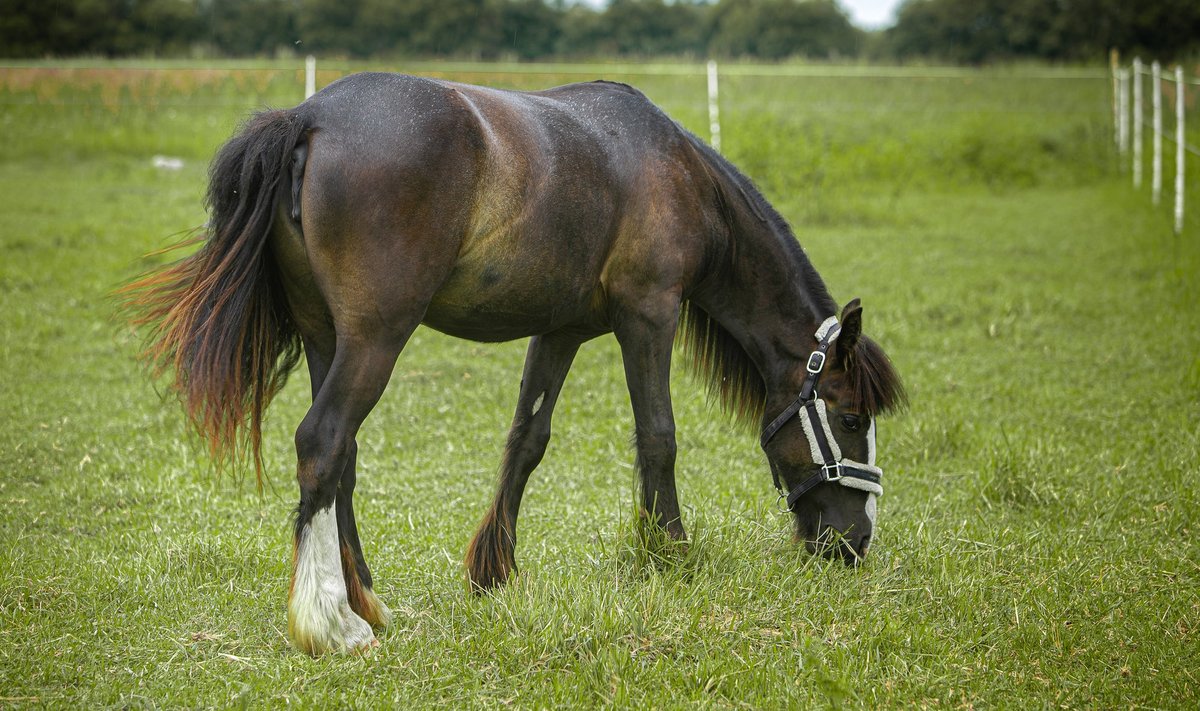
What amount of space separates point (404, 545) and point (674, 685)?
1.77m

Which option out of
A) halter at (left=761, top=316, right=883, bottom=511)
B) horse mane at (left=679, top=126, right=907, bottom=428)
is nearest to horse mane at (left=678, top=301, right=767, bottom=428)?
horse mane at (left=679, top=126, right=907, bottom=428)

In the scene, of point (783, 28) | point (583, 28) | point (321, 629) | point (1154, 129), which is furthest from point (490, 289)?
point (783, 28)

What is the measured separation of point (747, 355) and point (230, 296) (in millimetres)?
1967

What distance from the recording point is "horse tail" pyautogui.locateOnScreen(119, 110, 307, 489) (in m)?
3.01

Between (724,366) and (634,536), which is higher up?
(724,366)

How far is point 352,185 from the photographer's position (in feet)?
Answer: 9.77

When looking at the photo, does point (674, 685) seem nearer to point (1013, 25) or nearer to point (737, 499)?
point (737, 499)

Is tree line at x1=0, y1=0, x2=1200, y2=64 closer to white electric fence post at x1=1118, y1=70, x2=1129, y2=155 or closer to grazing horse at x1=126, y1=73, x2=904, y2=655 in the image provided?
white electric fence post at x1=1118, y1=70, x2=1129, y2=155

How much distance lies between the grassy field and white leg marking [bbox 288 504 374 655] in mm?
63

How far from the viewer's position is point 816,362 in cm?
384

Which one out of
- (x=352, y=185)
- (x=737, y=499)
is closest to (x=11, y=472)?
(x=352, y=185)

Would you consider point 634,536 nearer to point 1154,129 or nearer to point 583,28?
point 1154,129

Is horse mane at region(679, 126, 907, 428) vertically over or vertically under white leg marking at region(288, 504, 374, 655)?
over

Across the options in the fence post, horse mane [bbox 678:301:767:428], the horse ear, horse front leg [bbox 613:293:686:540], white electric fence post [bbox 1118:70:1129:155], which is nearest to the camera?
horse front leg [bbox 613:293:686:540]
